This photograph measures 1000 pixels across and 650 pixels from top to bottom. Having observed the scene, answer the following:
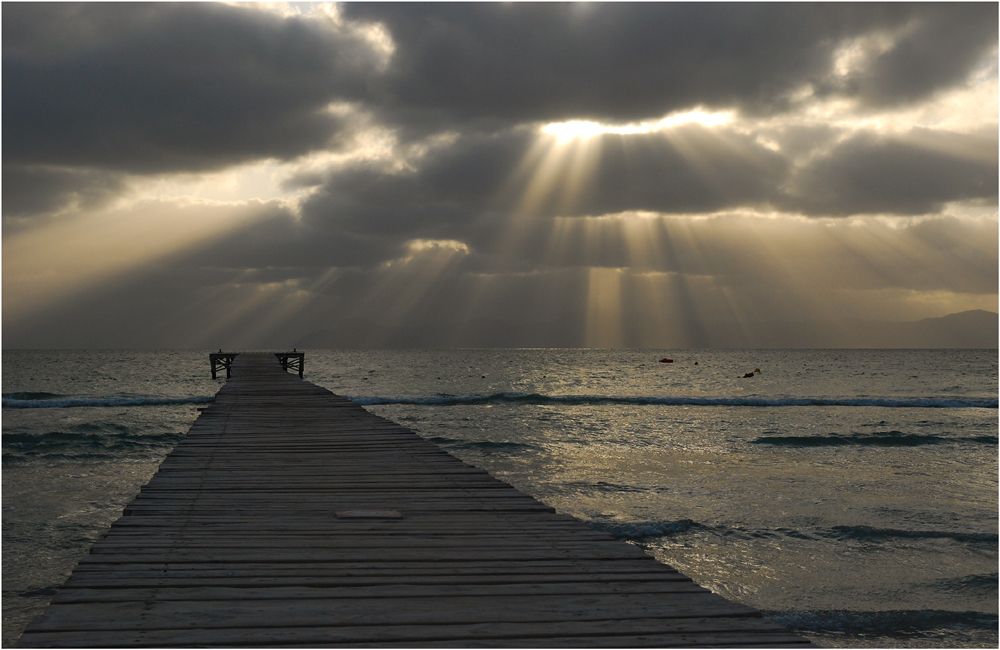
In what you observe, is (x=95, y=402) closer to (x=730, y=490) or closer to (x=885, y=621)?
(x=730, y=490)

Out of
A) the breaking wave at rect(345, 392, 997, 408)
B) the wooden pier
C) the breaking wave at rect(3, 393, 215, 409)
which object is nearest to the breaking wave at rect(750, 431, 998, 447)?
the breaking wave at rect(345, 392, 997, 408)

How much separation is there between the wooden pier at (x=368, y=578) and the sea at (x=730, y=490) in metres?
3.64

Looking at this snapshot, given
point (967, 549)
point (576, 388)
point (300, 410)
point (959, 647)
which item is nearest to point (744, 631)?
point (959, 647)

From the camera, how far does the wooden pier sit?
313 cm

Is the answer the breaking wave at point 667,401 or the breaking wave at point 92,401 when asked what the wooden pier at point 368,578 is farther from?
the breaking wave at point 667,401

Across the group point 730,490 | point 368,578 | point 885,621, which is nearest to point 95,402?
point 730,490

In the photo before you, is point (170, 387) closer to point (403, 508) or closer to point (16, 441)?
point (16, 441)

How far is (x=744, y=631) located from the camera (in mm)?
3186

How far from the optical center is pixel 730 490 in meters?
14.9

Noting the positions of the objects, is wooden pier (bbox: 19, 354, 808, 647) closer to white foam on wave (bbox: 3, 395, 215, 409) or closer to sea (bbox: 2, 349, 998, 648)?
sea (bbox: 2, 349, 998, 648)

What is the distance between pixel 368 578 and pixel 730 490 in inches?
500

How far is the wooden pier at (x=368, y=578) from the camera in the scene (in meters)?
3.13

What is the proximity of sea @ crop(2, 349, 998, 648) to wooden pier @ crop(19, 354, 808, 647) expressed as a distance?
364 cm

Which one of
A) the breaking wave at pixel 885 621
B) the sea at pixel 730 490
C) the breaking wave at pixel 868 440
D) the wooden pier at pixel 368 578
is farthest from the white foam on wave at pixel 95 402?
the breaking wave at pixel 885 621
